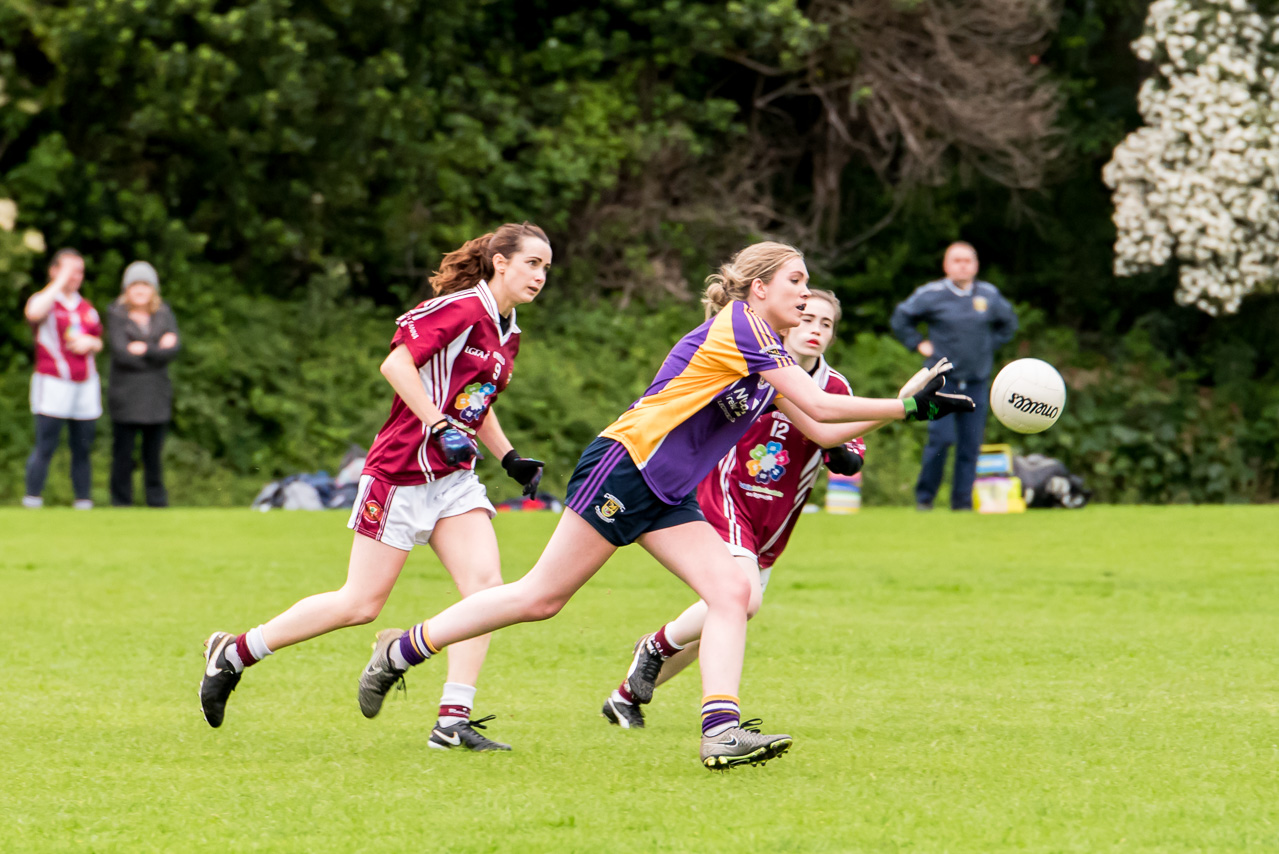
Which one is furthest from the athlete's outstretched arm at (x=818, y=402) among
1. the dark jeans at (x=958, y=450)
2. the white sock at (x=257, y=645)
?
the dark jeans at (x=958, y=450)

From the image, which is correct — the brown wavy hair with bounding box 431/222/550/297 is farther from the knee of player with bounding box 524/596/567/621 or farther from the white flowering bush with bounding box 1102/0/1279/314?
the white flowering bush with bounding box 1102/0/1279/314

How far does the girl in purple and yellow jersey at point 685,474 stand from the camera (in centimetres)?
543

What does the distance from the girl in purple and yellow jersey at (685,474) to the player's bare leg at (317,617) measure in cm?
45

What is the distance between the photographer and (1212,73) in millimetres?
19875

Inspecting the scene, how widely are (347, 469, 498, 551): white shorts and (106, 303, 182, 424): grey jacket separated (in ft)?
33.7

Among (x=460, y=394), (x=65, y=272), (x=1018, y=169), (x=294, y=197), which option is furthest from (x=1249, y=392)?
(x=460, y=394)

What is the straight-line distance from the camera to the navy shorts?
545cm

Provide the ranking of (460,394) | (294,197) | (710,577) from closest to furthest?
(710,577)
(460,394)
(294,197)

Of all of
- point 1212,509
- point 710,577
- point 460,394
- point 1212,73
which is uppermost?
point 1212,73

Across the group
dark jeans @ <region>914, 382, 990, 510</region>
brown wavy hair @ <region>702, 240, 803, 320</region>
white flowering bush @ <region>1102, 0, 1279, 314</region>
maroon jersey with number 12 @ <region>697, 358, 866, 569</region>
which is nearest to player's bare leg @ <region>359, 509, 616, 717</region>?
brown wavy hair @ <region>702, 240, 803, 320</region>

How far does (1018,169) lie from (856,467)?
1697cm

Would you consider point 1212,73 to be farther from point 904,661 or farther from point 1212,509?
point 904,661

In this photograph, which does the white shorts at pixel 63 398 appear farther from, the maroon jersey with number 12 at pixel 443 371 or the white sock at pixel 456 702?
the white sock at pixel 456 702

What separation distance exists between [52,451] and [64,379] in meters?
0.71
